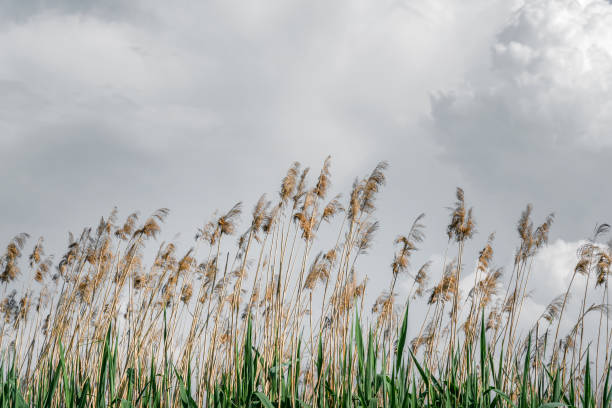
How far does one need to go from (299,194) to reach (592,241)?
2896 mm

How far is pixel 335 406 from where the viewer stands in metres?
3.04

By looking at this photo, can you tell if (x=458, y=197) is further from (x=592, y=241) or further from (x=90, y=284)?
(x=90, y=284)

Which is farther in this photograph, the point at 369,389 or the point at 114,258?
the point at 114,258

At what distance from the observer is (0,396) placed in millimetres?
3725

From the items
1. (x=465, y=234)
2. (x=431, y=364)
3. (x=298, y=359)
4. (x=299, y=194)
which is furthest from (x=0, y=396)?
(x=465, y=234)

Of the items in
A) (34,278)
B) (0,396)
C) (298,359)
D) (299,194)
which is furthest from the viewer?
(34,278)

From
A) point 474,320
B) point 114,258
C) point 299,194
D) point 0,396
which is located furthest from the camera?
point 114,258

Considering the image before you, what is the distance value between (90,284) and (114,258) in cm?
54

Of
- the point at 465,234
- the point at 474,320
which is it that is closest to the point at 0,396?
the point at 474,320

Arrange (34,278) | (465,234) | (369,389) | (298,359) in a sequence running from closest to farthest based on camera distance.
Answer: (369,389) → (298,359) → (465,234) → (34,278)

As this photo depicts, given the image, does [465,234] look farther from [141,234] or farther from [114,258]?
[114,258]

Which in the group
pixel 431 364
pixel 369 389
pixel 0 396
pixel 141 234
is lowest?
pixel 0 396

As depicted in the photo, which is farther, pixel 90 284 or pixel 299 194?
pixel 90 284

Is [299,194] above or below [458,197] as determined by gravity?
below
